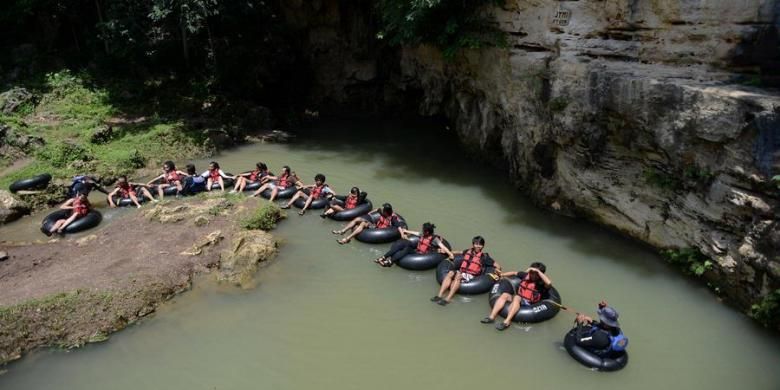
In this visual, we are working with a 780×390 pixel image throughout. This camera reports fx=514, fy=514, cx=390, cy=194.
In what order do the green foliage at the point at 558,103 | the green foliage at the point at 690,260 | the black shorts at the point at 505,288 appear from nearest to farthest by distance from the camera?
the black shorts at the point at 505,288
the green foliage at the point at 690,260
the green foliage at the point at 558,103

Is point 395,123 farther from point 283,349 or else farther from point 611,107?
point 283,349

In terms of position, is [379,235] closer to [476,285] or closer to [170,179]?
[476,285]

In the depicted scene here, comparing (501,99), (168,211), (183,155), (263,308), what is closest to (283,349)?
(263,308)

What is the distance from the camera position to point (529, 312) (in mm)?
8367

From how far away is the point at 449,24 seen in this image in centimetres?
1341

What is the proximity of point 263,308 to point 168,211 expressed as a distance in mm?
4439

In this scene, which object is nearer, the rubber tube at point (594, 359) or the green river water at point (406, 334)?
the green river water at point (406, 334)

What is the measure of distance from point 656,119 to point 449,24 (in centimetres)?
586

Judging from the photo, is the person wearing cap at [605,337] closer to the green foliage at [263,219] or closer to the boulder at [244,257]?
the boulder at [244,257]

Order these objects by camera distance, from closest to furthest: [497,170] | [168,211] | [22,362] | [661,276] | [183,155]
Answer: [22,362], [661,276], [168,211], [497,170], [183,155]

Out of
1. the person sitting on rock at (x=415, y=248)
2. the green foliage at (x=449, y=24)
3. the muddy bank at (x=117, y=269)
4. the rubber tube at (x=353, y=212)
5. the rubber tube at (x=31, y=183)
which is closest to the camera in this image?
the muddy bank at (x=117, y=269)

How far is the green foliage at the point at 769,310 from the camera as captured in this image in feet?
26.1

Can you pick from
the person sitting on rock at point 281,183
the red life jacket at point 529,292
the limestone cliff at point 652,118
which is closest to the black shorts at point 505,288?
the red life jacket at point 529,292

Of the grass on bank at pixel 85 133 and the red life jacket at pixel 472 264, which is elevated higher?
the grass on bank at pixel 85 133
